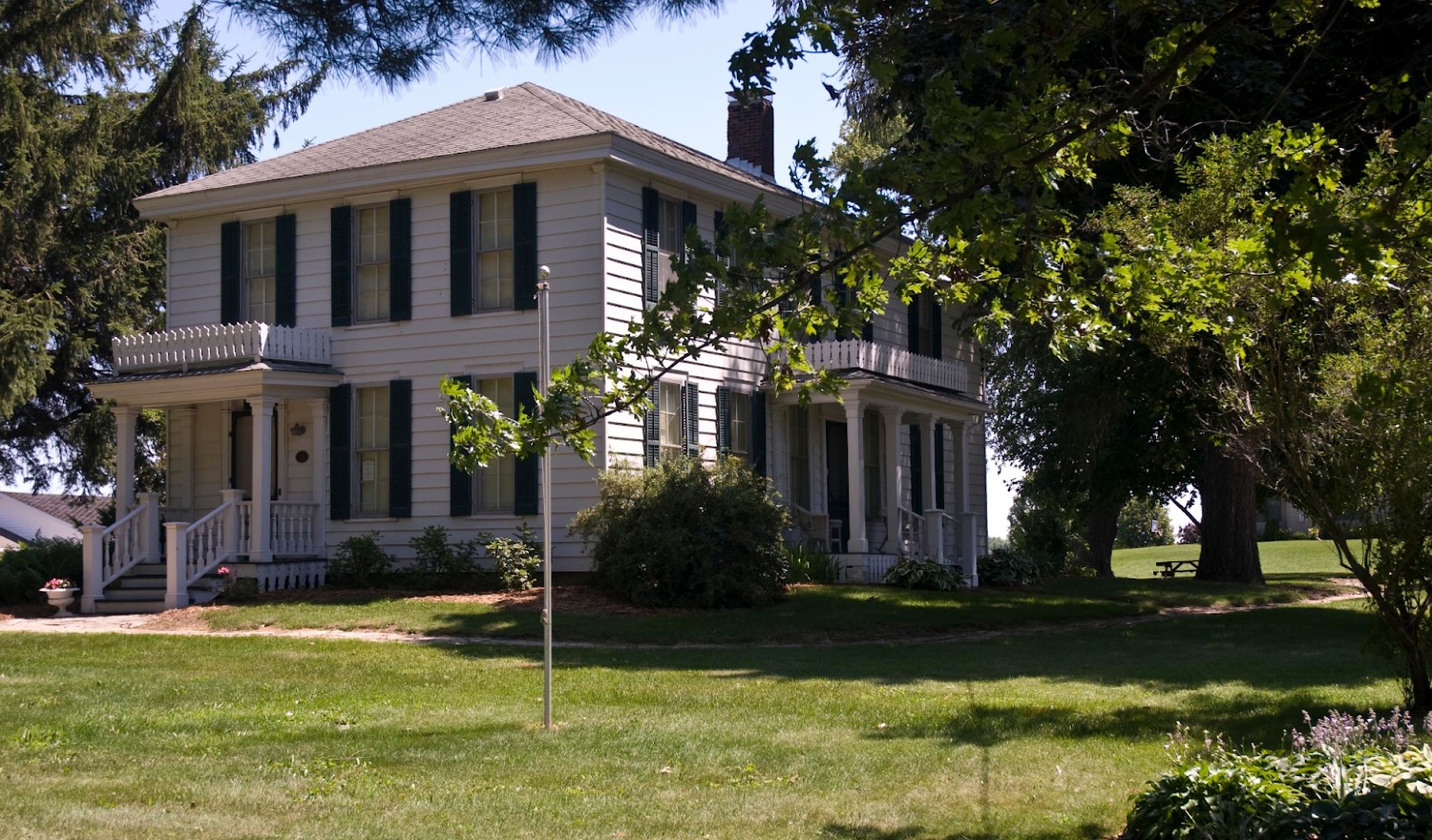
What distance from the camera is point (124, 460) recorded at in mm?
22250

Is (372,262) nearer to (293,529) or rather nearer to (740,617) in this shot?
(293,529)

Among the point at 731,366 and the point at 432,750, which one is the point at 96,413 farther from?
the point at 432,750

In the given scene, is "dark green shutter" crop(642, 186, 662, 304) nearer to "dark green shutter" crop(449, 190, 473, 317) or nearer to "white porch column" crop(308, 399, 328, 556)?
"dark green shutter" crop(449, 190, 473, 317)

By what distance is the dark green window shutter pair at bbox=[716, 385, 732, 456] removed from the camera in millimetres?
23094

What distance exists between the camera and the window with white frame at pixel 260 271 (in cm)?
2334

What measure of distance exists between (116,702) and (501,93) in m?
16.0

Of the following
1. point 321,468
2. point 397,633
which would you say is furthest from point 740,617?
point 321,468

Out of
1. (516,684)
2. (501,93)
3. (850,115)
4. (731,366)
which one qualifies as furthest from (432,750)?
(501,93)

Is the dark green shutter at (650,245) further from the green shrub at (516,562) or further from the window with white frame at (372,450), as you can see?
the window with white frame at (372,450)

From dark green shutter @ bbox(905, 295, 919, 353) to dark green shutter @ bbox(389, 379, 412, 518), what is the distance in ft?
35.0

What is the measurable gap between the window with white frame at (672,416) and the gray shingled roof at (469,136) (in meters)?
3.44

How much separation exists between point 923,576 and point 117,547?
468 inches

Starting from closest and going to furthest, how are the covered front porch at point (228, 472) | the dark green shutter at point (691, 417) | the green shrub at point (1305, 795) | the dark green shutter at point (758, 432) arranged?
the green shrub at point (1305, 795)
the covered front porch at point (228, 472)
the dark green shutter at point (691, 417)
the dark green shutter at point (758, 432)

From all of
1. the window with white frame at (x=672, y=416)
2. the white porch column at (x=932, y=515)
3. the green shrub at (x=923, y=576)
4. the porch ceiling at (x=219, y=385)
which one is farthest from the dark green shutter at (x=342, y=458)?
the white porch column at (x=932, y=515)
